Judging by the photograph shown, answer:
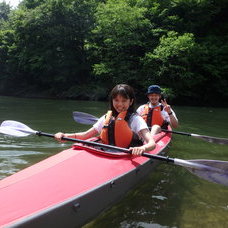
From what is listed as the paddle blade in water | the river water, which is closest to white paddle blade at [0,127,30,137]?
the river water

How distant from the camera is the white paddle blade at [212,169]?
279cm

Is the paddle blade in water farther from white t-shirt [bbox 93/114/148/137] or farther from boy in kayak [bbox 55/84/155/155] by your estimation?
white t-shirt [bbox 93/114/148/137]

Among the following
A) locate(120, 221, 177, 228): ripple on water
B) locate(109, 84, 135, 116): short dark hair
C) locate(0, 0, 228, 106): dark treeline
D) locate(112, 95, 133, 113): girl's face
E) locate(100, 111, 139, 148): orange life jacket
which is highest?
locate(0, 0, 228, 106): dark treeline

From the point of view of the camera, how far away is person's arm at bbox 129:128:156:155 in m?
2.90

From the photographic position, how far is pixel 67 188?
2.29 m

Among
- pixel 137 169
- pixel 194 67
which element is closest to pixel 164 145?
pixel 137 169

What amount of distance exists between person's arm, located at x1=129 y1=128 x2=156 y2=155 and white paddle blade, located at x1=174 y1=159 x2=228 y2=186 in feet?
1.02

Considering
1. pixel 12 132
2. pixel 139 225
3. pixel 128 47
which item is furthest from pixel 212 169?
pixel 128 47

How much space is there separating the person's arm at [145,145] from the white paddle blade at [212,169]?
31 cm

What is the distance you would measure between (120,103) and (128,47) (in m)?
16.5

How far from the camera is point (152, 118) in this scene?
17.8 ft

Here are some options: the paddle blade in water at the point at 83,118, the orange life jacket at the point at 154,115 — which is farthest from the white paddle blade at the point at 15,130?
the orange life jacket at the point at 154,115

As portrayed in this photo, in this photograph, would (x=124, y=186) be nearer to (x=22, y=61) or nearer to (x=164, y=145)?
(x=164, y=145)

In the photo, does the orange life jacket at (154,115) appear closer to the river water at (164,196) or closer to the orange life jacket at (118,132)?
the river water at (164,196)
